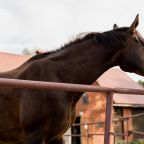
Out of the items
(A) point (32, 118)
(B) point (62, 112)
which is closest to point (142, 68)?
(B) point (62, 112)

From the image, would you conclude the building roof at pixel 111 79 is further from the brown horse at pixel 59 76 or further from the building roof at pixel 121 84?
the brown horse at pixel 59 76

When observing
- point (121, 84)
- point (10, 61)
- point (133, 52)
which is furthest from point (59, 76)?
point (121, 84)

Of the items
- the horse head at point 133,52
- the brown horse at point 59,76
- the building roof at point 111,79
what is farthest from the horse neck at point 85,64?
the building roof at point 111,79

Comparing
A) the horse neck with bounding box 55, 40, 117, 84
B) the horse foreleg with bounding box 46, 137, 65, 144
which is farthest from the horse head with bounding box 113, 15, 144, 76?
the horse foreleg with bounding box 46, 137, 65, 144

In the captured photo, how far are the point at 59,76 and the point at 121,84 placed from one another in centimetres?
2103

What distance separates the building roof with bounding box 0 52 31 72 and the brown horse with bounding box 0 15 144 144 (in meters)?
16.4

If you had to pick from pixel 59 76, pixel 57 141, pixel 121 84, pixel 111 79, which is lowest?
pixel 57 141

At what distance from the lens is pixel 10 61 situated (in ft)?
71.7

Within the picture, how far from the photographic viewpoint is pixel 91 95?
2220 centimetres

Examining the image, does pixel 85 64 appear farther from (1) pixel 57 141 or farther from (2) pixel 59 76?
(1) pixel 57 141

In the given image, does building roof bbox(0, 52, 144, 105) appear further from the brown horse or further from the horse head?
the horse head

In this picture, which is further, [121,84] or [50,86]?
[121,84]

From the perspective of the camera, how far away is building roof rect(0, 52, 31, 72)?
68.4ft

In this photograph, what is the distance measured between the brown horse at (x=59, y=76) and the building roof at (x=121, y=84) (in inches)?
679
